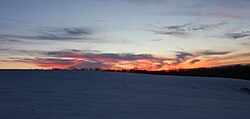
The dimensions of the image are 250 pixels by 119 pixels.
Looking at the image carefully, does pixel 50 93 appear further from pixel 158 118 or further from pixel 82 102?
pixel 158 118

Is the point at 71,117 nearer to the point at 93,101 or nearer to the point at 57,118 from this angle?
the point at 57,118

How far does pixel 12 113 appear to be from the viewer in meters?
12.6

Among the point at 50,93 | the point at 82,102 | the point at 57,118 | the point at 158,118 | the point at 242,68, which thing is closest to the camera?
the point at 57,118

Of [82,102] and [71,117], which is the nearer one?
[71,117]

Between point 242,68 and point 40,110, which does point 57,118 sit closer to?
point 40,110

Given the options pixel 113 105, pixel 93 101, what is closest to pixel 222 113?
pixel 113 105

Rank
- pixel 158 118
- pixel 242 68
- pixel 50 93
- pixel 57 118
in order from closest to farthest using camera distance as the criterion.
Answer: pixel 57 118
pixel 158 118
pixel 50 93
pixel 242 68

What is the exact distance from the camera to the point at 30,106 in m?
14.4

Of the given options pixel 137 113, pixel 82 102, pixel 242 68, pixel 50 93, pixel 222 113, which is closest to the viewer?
pixel 137 113

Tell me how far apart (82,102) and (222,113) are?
6511 mm

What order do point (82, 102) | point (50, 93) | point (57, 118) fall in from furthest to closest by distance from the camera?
point (50, 93) → point (82, 102) → point (57, 118)

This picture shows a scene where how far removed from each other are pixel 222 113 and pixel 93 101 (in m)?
6.15

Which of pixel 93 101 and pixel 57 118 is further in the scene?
pixel 93 101

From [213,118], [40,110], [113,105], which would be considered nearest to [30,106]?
[40,110]
